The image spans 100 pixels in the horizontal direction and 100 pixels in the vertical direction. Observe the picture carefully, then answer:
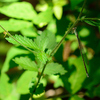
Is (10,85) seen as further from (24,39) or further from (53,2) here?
(53,2)

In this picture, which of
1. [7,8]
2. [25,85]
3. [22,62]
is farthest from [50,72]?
[7,8]

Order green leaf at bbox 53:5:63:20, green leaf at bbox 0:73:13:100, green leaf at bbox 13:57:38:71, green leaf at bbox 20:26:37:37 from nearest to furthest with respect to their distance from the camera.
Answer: green leaf at bbox 13:57:38:71, green leaf at bbox 0:73:13:100, green leaf at bbox 20:26:37:37, green leaf at bbox 53:5:63:20

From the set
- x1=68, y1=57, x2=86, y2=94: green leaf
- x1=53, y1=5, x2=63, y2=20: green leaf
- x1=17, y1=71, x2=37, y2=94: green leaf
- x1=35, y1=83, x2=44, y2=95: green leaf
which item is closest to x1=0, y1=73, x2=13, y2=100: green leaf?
x1=17, y1=71, x2=37, y2=94: green leaf

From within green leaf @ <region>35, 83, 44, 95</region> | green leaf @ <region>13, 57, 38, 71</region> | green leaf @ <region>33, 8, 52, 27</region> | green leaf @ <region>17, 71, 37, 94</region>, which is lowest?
green leaf @ <region>17, 71, 37, 94</region>

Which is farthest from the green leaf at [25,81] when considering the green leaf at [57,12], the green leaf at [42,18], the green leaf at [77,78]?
the green leaf at [57,12]

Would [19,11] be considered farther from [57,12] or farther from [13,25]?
[57,12]

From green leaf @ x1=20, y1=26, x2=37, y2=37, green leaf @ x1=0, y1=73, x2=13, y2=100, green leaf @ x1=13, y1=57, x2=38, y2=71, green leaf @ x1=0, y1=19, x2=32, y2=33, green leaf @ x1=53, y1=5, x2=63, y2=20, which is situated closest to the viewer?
green leaf @ x1=13, y1=57, x2=38, y2=71

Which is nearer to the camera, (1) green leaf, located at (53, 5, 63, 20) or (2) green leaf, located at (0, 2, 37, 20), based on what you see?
(2) green leaf, located at (0, 2, 37, 20)

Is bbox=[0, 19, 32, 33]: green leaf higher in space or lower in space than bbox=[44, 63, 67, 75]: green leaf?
higher

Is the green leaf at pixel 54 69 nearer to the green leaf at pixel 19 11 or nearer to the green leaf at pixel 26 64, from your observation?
the green leaf at pixel 26 64

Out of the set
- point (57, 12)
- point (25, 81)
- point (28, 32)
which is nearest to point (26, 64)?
point (25, 81)

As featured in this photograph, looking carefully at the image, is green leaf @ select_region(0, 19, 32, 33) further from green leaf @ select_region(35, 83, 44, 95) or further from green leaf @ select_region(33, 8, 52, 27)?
green leaf @ select_region(35, 83, 44, 95)
